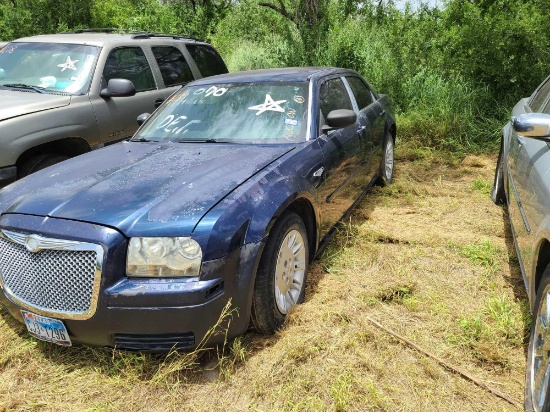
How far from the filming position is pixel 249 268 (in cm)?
248

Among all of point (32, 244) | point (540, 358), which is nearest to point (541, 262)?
point (540, 358)

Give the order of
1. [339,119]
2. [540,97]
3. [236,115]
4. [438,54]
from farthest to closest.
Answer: [438,54]
[540,97]
[236,115]
[339,119]

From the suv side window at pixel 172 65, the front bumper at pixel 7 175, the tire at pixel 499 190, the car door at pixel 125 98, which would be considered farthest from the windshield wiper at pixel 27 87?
the tire at pixel 499 190

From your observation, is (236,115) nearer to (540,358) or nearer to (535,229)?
(535,229)

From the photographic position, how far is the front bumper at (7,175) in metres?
4.09

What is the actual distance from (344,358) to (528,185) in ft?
5.12

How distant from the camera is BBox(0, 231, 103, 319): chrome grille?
7.70 feet

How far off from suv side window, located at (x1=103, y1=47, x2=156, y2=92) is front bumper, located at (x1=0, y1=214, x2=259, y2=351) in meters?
3.37

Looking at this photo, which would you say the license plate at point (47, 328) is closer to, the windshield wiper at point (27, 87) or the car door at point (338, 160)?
the car door at point (338, 160)

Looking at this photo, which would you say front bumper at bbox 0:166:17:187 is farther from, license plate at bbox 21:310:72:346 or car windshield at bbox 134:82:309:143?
license plate at bbox 21:310:72:346

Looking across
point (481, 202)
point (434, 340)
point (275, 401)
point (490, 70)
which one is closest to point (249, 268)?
point (275, 401)

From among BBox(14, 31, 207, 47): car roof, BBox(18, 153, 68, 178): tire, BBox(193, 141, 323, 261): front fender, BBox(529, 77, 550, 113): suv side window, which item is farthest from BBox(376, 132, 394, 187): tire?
BBox(18, 153, 68, 178): tire

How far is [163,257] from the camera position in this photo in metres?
2.33

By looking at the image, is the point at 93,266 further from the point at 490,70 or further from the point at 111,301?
the point at 490,70
